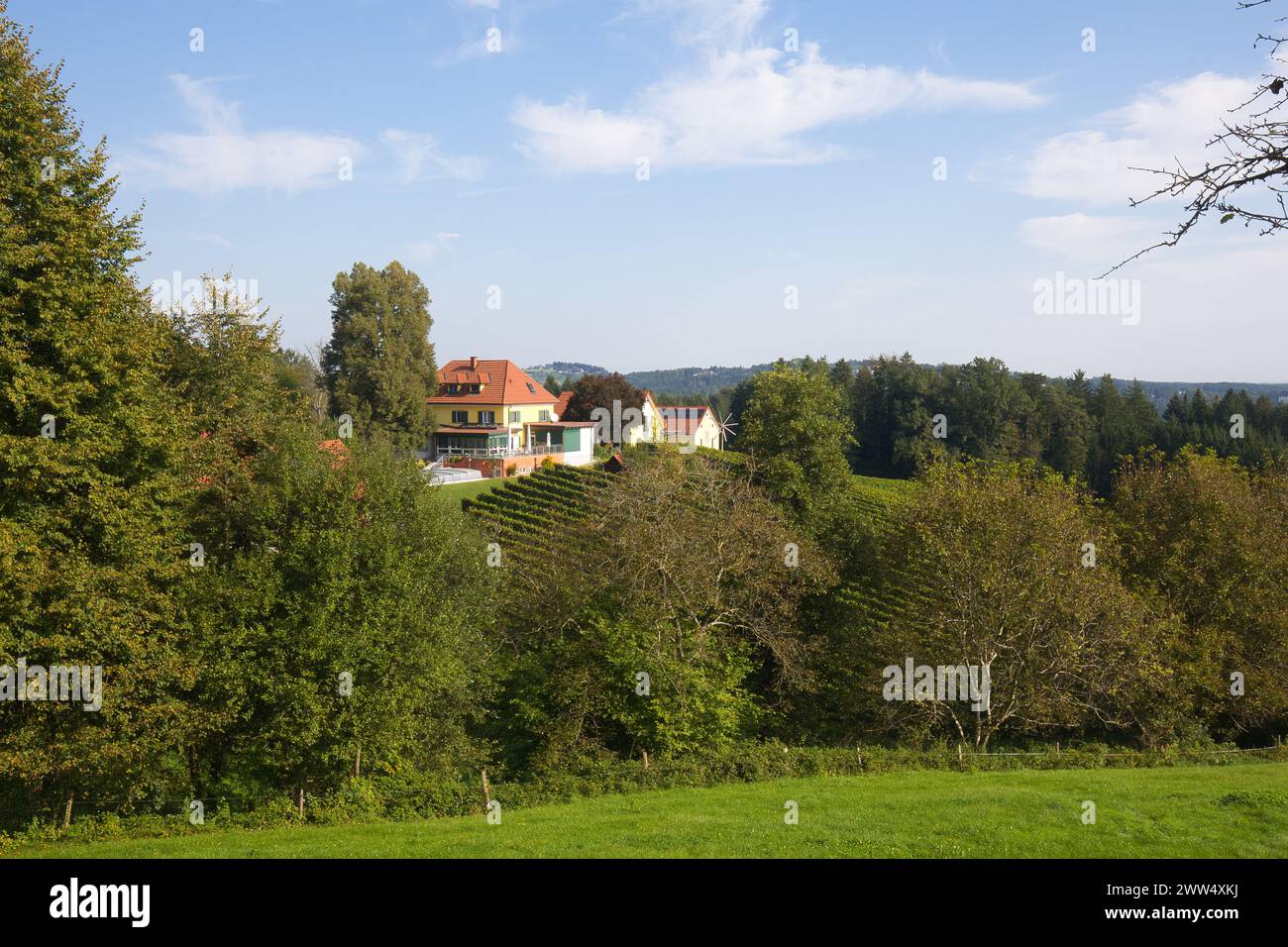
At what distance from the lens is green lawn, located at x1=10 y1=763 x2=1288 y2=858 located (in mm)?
11889

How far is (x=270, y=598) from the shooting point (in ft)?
60.4

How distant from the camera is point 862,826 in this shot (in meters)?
13.4

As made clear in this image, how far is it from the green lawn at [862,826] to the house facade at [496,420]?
4845 cm

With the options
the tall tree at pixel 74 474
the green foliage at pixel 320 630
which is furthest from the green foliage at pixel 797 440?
the tall tree at pixel 74 474

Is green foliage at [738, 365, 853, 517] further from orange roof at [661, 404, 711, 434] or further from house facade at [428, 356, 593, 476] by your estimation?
orange roof at [661, 404, 711, 434]

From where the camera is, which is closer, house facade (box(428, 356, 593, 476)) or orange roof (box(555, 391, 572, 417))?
house facade (box(428, 356, 593, 476))

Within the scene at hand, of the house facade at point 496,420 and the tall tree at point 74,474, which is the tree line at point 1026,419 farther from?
the tall tree at point 74,474

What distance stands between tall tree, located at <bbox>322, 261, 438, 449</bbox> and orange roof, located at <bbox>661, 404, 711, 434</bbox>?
4441 cm

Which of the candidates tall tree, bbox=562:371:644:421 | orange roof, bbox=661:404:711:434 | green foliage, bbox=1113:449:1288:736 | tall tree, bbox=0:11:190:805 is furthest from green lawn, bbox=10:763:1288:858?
orange roof, bbox=661:404:711:434

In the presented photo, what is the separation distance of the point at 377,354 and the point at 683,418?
2128 inches

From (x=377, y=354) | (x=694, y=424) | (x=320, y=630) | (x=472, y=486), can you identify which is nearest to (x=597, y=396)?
(x=694, y=424)

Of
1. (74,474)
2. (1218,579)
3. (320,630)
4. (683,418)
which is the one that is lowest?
(1218,579)

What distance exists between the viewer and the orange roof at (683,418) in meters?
101

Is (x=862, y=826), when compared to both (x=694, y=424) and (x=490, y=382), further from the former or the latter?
(x=694, y=424)
